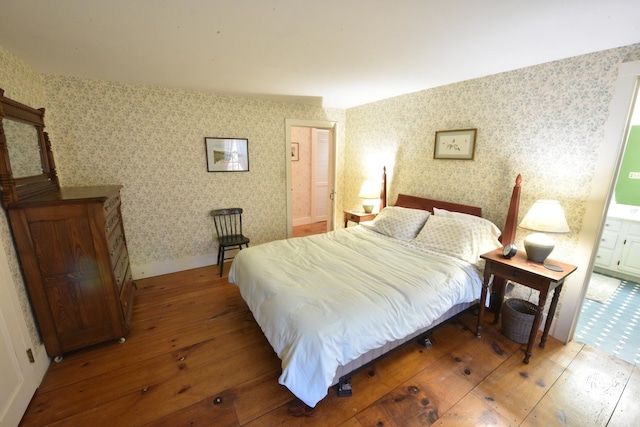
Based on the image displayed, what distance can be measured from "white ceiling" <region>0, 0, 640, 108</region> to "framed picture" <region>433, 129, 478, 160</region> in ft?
1.83

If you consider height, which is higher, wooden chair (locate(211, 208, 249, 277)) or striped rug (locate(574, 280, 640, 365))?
wooden chair (locate(211, 208, 249, 277))

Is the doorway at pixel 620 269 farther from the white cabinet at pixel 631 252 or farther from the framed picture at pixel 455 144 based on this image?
the framed picture at pixel 455 144

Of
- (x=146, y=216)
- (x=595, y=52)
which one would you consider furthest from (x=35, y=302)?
(x=595, y=52)

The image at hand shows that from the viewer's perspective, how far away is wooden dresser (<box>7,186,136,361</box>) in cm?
180

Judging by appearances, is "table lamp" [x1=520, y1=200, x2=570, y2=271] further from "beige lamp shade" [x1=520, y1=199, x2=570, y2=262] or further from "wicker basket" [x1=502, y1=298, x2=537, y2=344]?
"wicker basket" [x1=502, y1=298, x2=537, y2=344]

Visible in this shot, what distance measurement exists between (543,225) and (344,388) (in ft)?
6.18

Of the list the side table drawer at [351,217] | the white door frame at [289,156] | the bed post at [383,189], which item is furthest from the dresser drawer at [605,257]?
the white door frame at [289,156]

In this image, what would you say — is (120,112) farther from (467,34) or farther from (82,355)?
(467,34)

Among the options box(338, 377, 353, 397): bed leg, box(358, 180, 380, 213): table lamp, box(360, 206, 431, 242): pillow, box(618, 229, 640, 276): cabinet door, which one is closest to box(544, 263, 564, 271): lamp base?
box(360, 206, 431, 242): pillow

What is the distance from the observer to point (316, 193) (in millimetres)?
5980

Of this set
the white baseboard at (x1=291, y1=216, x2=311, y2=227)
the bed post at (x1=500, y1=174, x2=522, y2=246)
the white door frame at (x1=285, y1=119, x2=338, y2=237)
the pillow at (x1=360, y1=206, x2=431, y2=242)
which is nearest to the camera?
the bed post at (x1=500, y1=174, x2=522, y2=246)

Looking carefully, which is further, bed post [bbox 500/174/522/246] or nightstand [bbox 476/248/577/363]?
bed post [bbox 500/174/522/246]

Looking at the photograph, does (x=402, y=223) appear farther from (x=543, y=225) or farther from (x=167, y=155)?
(x=167, y=155)

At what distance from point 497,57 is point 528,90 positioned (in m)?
0.48
